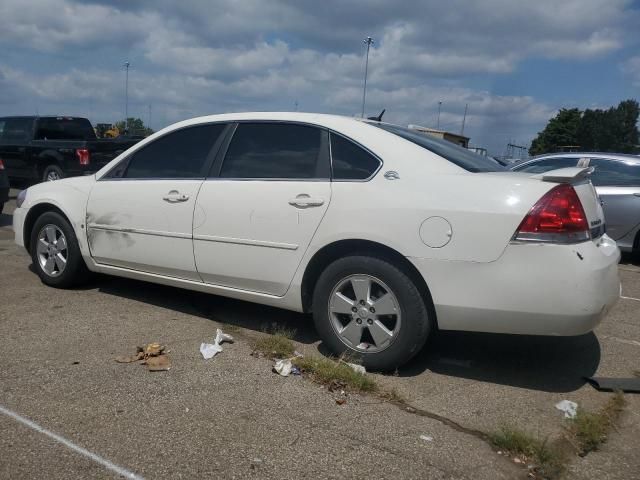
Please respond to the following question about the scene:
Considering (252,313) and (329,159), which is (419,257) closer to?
(329,159)

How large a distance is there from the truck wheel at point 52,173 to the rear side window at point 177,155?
8.23m

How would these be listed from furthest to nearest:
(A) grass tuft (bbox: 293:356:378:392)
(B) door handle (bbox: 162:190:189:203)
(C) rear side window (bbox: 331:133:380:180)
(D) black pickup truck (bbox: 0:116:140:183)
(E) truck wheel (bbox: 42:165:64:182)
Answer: (E) truck wheel (bbox: 42:165:64:182)
(D) black pickup truck (bbox: 0:116:140:183)
(B) door handle (bbox: 162:190:189:203)
(C) rear side window (bbox: 331:133:380:180)
(A) grass tuft (bbox: 293:356:378:392)

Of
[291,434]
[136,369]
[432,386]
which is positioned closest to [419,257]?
[432,386]

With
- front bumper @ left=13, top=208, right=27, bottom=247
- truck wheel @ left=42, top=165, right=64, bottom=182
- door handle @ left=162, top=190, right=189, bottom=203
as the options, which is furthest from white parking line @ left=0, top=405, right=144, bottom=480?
truck wheel @ left=42, top=165, right=64, bottom=182

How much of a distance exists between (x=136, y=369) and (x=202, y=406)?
27.1 inches

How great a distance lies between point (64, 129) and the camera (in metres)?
13.2

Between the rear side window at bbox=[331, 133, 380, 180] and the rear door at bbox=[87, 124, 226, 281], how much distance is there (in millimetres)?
1042

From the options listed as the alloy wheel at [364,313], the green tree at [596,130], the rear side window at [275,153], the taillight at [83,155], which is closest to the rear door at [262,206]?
the rear side window at [275,153]

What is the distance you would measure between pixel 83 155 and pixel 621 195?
978cm

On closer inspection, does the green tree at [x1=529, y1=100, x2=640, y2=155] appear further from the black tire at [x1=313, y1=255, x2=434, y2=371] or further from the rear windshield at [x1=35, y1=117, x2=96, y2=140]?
the black tire at [x1=313, y1=255, x2=434, y2=371]

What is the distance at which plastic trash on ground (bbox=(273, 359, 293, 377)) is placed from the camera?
3.63 metres

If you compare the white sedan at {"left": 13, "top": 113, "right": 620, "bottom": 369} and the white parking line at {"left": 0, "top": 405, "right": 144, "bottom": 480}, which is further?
the white sedan at {"left": 13, "top": 113, "right": 620, "bottom": 369}

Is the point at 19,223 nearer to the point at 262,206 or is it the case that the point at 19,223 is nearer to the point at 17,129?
the point at 262,206

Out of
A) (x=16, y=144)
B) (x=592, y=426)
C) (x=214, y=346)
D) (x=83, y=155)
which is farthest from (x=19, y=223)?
(x=16, y=144)
